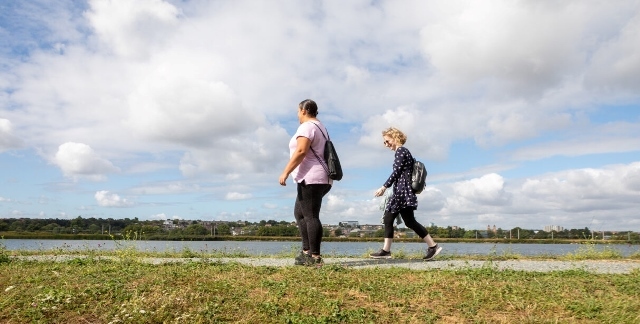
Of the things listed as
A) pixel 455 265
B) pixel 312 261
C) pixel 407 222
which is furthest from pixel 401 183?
pixel 312 261

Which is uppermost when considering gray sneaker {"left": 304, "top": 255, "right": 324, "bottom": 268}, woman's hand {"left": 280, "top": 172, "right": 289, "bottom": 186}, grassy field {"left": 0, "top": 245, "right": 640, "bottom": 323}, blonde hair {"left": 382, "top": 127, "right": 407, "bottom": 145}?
blonde hair {"left": 382, "top": 127, "right": 407, "bottom": 145}

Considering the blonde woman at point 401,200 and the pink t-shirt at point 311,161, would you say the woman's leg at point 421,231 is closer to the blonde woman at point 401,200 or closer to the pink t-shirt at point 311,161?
the blonde woman at point 401,200

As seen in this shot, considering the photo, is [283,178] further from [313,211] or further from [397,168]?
[397,168]

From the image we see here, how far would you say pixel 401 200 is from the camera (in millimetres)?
8203

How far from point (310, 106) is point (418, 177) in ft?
7.09

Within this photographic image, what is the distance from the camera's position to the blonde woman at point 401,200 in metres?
8.20

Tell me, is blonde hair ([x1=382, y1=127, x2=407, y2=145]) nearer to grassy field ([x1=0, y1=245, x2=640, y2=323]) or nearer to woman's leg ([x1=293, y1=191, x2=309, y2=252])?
woman's leg ([x1=293, y1=191, x2=309, y2=252])

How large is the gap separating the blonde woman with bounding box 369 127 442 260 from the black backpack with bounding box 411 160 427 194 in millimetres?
55

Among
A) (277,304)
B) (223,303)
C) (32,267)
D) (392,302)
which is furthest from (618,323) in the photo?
(32,267)

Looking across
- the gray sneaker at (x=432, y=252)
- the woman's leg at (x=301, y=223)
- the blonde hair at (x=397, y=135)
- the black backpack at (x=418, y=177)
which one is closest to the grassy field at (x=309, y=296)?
the woman's leg at (x=301, y=223)

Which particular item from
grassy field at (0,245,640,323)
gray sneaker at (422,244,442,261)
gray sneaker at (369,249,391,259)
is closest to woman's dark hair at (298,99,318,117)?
grassy field at (0,245,640,323)

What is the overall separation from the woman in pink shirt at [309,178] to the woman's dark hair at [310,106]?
20 centimetres

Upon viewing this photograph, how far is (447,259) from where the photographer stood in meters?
8.27

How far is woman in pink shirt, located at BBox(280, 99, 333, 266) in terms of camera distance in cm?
689
